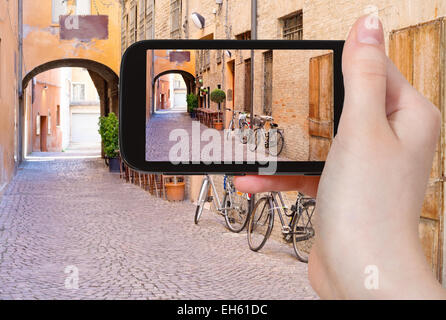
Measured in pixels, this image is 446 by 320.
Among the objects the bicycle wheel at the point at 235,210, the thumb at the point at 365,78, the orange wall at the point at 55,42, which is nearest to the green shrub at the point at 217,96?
the thumb at the point at 365,78

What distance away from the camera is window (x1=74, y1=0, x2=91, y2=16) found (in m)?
19.1

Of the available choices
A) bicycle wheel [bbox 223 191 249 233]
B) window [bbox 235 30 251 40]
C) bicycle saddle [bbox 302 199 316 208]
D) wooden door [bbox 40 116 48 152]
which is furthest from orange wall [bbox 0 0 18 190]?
wooden door [bbox 40 116 48 152]

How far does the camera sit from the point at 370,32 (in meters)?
0.95

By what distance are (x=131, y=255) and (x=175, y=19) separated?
1152cm

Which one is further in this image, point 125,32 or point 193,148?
point 125,32

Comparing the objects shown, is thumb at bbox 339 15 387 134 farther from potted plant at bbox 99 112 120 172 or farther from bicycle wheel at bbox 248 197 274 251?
potted plant at bbox 99 112 120 172

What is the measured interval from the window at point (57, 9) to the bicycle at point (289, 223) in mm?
13549

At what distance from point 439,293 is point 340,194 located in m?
0.21

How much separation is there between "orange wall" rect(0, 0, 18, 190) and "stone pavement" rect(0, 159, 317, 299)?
142 cm

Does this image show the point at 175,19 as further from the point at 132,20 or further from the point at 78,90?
the point at 78,90

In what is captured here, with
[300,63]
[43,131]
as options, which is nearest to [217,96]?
[300,63]

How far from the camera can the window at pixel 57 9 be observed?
18.7 m

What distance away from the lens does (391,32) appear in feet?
18.9

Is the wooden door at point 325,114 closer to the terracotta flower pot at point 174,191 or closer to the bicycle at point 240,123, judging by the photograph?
the bicycle at point 240,123
